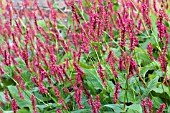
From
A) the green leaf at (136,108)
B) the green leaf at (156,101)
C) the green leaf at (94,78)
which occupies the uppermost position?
the green leaf at (94,78)

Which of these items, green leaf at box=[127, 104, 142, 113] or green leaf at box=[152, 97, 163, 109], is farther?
green leaf at box=[152, 97, 163, 109]

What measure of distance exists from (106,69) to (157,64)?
313 millimetres

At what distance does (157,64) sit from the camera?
2.72 meters

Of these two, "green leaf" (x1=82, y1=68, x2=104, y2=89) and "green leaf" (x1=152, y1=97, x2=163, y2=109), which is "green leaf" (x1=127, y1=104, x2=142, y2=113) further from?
"green leaf" (x1=82, y1=68, x2=104, y2=89)

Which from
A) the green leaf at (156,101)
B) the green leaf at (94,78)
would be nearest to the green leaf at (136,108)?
the green leaf at (156,101)

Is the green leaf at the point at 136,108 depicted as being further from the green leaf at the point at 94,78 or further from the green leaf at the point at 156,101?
the green leaf at the point at 94,78

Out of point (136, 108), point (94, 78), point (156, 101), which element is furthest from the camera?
point (94, 78)

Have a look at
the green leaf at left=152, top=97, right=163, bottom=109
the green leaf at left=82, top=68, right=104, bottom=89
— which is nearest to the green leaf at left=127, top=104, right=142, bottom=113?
the green leaf at left=152, top=97, right=163, bottom=109

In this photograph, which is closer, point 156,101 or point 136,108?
point 136,108

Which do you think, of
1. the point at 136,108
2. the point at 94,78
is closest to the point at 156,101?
the point at 136,108

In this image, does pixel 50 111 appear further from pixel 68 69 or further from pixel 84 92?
pixel 68 69

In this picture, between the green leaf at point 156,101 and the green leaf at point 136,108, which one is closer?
the green leaf at point 136,108

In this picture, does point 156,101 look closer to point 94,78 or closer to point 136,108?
point 136,108

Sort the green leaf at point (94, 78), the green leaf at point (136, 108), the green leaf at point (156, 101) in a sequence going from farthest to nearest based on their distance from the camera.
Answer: the green leaf at point (94, 78) → the green leaf at point (156, 101) → the green leaf at point (136, 108)
